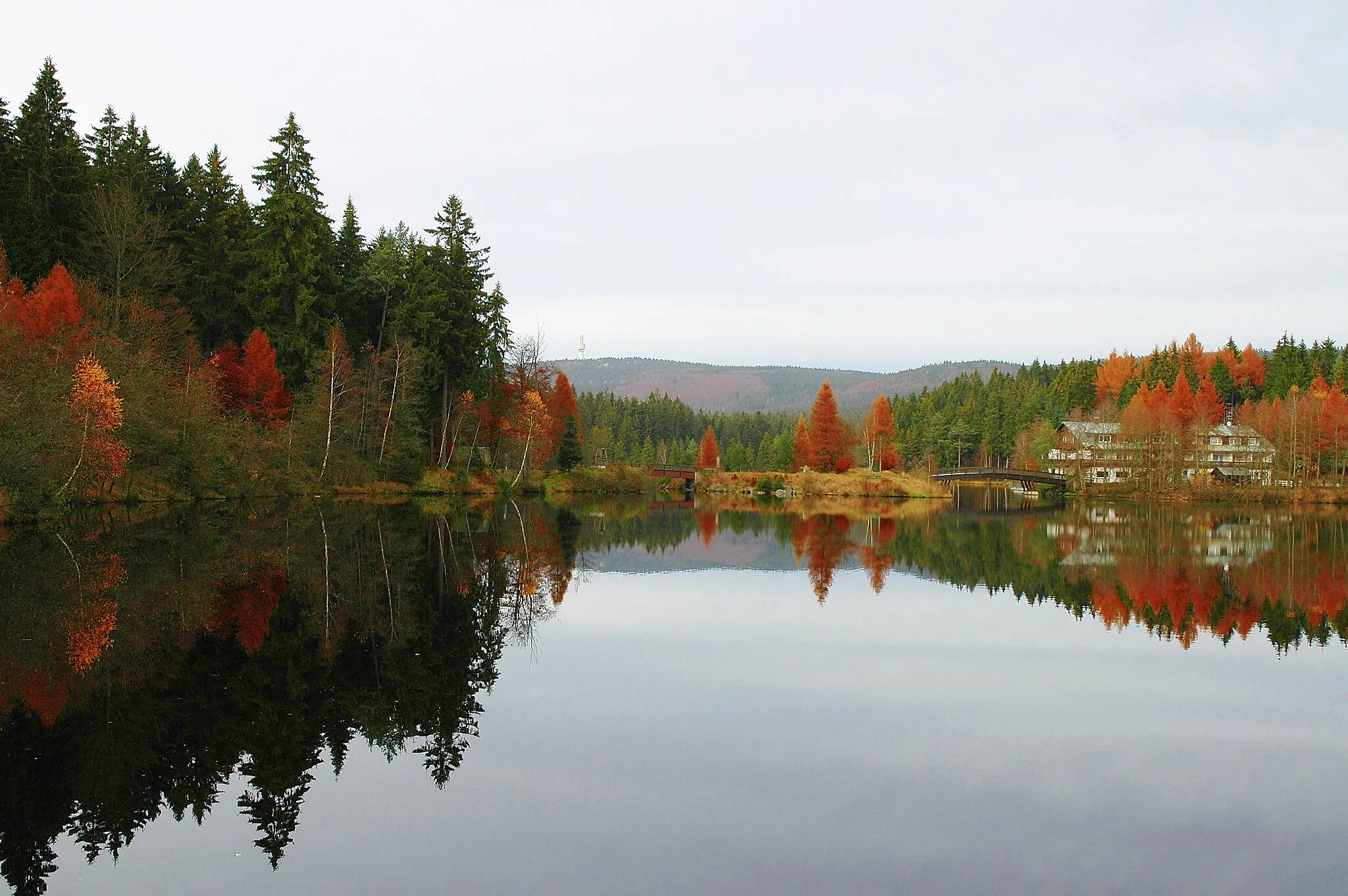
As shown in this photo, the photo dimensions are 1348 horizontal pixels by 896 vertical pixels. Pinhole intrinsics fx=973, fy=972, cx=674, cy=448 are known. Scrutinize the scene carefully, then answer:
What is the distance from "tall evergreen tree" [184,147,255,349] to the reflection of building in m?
62.3

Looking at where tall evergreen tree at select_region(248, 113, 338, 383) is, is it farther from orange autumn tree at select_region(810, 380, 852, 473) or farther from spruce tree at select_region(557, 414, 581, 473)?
orange autumn tree at select_region(810, 380, 852, 473)

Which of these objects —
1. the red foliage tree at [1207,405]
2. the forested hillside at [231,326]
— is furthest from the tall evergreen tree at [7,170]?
the red foliage tree at [1207,405]

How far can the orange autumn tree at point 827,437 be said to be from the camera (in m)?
75.9

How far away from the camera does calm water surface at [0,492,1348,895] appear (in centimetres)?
655

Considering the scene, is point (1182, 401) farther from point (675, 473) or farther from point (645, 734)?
Result: point (645, 734)

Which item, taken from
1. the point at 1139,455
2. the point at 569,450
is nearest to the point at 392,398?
the point at 569,450

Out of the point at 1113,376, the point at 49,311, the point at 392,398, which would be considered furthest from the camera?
the point at 1113,376

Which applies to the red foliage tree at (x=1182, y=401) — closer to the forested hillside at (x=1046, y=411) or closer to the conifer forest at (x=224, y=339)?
the forested hillside at (x=1046, y=411)

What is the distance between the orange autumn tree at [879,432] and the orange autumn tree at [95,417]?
212 ft

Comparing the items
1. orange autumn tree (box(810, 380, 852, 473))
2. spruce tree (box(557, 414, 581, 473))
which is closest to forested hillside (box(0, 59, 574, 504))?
spruce tree (box(557, 414, 581, 473))

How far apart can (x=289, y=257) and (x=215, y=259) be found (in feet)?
16.1

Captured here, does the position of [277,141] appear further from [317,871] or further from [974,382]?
[974,382]

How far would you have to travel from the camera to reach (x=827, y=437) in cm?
7669

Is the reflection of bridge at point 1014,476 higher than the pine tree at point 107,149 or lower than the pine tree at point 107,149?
lower
